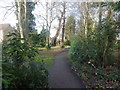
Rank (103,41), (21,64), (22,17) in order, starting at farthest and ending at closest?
(103,41), (22,17), (21,64)

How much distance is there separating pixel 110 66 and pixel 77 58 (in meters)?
1.65

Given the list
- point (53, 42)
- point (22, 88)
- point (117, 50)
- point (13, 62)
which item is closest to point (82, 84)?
point (22, 88)

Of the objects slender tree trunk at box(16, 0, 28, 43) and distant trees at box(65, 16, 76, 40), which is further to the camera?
distant trees at box(65, 16, 76, 40)

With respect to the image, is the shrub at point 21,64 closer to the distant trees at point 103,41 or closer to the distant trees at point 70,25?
the distant trees at point 103,41

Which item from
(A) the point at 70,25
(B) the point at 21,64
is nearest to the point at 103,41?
(B) the point at 21,64

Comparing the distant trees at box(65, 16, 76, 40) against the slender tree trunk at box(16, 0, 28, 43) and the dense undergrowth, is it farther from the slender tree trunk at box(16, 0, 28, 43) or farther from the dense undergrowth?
the slender tree trunk at box(16, 0, 28, 43)

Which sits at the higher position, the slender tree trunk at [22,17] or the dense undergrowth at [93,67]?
the slender tree trunk at [22,17]

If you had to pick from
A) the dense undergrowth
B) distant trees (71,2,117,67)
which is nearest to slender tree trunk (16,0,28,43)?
the dense undergrowth

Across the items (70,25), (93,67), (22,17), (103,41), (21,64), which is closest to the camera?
(21,64)

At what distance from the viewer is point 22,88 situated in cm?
202

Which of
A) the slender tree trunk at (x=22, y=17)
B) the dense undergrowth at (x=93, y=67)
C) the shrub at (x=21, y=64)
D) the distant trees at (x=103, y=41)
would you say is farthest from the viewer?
the distant trees at (x=103, y=41)

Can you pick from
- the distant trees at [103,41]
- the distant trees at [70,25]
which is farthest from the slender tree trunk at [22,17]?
the distant trees at [70,25]

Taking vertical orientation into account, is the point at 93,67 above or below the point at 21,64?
below

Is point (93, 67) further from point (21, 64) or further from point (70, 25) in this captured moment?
point (70, 25)
